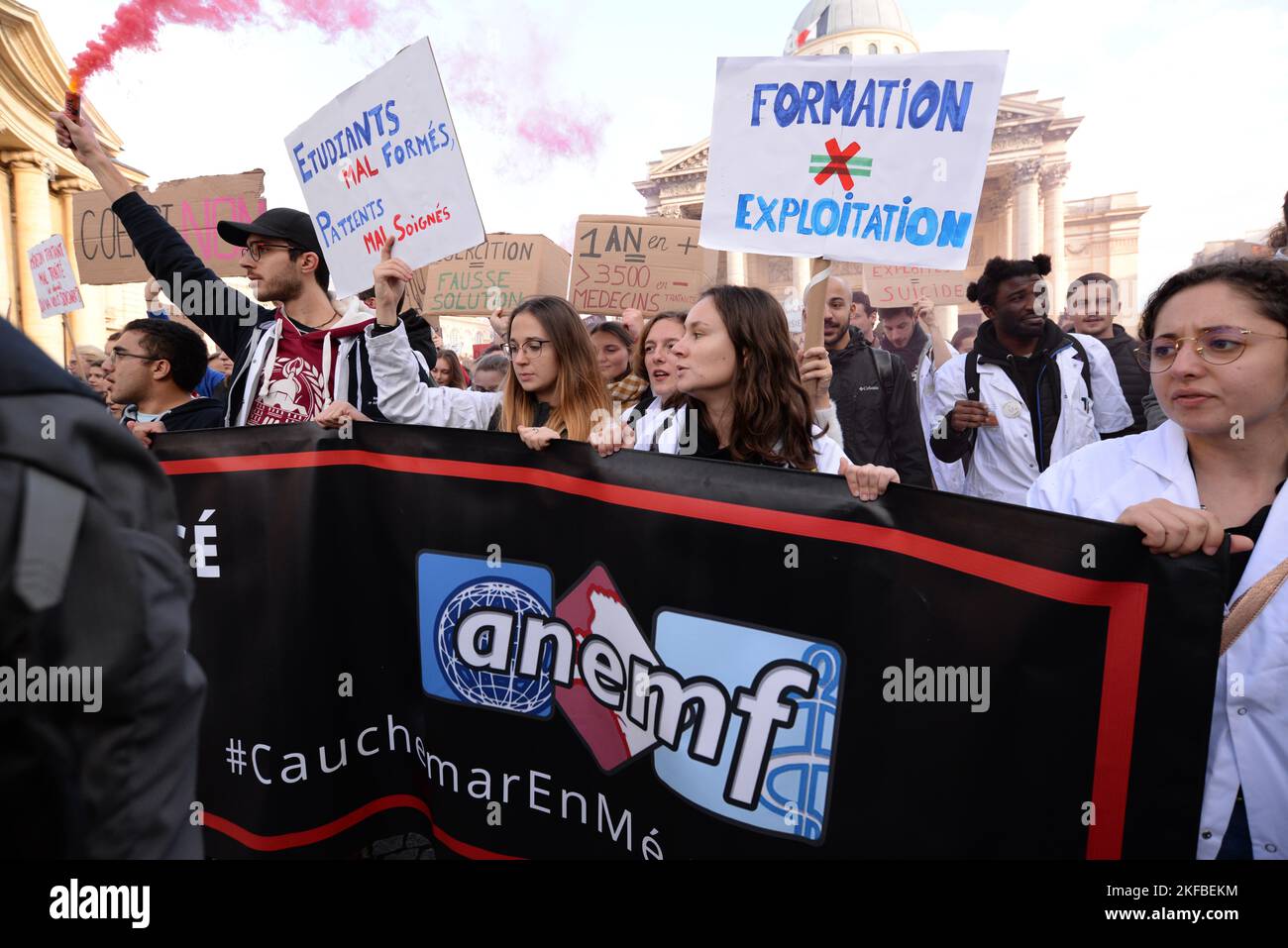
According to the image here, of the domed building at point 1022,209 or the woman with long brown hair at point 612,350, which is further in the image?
the domed building at point 1022,209

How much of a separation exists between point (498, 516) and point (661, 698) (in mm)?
727

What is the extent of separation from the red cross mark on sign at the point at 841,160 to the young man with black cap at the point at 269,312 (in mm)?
1654

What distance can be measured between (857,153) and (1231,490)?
1.58 meters

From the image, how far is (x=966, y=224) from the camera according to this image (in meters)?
2.76

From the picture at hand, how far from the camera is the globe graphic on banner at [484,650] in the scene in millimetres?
2398

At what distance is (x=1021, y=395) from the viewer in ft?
14.1

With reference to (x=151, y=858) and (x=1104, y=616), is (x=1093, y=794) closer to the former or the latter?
(x=1104, y=616)

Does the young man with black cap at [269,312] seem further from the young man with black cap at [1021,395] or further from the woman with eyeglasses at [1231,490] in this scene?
the young man with black cap at [1021,395]

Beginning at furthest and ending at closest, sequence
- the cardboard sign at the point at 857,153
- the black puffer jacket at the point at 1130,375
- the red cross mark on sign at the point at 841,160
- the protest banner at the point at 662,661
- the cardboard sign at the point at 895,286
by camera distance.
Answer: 1. the cardboard sign at the point at 895,286
2. the black puffer jacket at the point at 1130,375
3. the red cross mark on sign at the point at 841,160
4. the cardboard sign at the point at 857,153
5. the protest banner at the point at 662,661

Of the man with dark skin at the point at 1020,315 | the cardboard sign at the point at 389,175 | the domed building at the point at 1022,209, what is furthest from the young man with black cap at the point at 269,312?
the domed building at the point at 1022,209

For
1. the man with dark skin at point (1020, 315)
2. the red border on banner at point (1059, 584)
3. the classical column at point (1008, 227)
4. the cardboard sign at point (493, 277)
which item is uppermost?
the classical column at point (1008, 227)

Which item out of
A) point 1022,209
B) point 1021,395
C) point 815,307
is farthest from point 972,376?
point 1022,209

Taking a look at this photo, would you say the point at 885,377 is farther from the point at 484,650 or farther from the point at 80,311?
the point at 80,311
